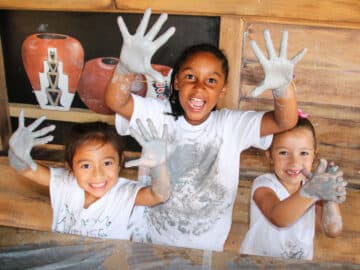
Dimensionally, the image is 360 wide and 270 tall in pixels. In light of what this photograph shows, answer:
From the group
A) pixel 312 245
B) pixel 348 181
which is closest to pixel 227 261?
pixel 312 245

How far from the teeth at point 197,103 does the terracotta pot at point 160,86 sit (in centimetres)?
6

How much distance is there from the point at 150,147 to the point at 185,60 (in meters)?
0.19

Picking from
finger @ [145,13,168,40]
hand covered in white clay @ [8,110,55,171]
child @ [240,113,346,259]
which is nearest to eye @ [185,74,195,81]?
finger @ [145,13,168,40]

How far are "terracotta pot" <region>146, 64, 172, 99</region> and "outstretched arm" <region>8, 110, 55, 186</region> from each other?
9.3 inches

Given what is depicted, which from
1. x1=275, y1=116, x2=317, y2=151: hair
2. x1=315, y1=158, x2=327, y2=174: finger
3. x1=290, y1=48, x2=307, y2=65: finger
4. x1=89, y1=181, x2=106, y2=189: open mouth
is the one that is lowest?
x1=89, y1=181, x2=106, y2=189: open mouth

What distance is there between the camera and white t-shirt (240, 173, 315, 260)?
1.01 metres

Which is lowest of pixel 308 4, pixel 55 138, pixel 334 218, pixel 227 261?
pixel 227 261

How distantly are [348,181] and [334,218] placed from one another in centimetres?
8

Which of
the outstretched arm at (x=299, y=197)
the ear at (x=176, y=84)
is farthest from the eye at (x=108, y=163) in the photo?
the outstretched arm at (x=299, y=197)

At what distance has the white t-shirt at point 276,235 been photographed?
1006mm

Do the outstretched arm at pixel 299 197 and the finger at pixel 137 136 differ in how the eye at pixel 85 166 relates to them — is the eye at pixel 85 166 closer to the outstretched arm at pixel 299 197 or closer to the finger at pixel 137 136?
the finger at pixel 137 136

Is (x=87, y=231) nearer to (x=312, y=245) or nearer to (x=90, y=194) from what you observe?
(x=90, y=194)

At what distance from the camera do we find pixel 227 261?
104 cm

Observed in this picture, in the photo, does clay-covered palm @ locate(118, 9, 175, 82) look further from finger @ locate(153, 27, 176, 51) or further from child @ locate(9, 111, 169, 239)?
child @ locate(9, 111, 169, 239)
